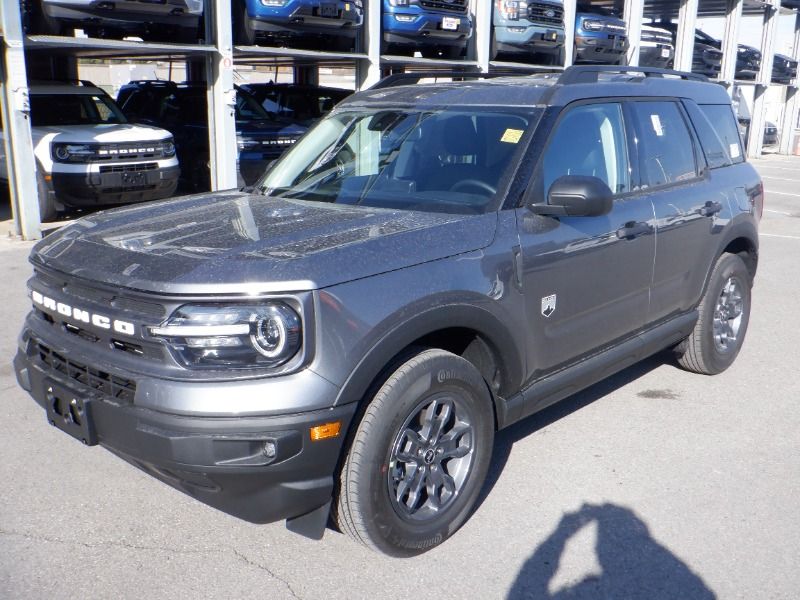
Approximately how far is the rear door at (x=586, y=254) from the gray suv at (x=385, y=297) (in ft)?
0.04

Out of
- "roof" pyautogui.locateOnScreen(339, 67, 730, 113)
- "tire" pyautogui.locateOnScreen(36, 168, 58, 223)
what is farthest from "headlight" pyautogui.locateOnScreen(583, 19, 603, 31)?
"roof" pyautogui.locateOnScreen(339, 67, 730, 113)

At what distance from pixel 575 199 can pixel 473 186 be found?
478 mm

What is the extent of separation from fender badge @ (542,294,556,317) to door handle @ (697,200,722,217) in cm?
162

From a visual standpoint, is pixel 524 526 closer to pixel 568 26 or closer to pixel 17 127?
pixel 17 127

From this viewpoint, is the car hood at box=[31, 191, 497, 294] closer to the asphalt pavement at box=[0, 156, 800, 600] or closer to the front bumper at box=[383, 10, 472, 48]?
the asphalt pavement at box=[0, 156, 800, 600]

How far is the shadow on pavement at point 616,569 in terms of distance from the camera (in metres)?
3.01

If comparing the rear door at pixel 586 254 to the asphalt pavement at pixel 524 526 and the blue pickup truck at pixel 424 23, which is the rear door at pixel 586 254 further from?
the blue pickup truck at pixel 424 23

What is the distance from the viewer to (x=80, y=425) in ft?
9.72

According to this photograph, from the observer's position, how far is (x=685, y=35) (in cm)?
1995

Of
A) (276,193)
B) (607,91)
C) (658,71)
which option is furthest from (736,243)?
(276,193)

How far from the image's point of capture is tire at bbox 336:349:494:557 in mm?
2930

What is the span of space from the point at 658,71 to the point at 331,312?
318 cm

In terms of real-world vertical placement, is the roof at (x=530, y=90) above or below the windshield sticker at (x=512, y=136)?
above

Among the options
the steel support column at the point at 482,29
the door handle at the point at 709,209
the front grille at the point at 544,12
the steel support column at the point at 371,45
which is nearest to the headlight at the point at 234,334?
the door handle at the point at 709,209
